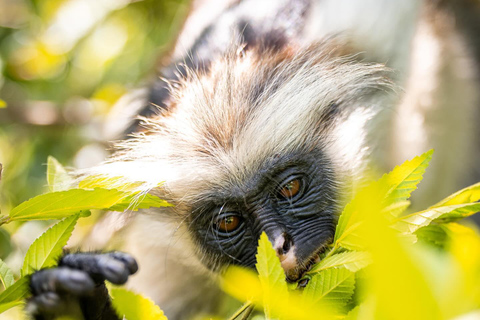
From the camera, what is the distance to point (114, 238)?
2941mm

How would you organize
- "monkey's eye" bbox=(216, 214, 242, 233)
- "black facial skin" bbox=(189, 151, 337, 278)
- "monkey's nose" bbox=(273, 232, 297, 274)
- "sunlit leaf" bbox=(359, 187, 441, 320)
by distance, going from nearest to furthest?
"sunlit leaf" bbox=(359, 187, 441, 320) → "monkey's nose" bbox=(273, 232, 297, 274) → "black facial skin" bbox=(189, 151, 337, 278) → "monkey's eye" bbox=(216, 214, 242, 233)

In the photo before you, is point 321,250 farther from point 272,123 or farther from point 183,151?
point 183,151

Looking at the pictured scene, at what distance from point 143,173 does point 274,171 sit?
0.55 m

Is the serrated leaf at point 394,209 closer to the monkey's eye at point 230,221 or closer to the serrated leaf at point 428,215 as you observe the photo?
the serrated leaf at point 428,215

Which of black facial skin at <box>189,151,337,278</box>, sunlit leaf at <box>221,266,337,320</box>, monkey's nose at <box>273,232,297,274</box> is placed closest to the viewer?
sunlit leaf at <box>221,266,337,320</box>

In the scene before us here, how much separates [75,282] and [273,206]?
3.12ft

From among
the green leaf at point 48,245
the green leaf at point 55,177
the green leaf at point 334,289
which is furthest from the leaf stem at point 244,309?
the green leaf at point 55,177

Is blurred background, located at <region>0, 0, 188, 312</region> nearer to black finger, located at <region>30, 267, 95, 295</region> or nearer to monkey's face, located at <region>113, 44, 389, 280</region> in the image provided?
monkey's face, located at <region>113, 44, 389, 280</region>

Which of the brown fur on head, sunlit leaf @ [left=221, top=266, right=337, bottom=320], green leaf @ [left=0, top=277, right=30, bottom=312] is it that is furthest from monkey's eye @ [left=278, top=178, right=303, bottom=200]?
green leaf @ [left=0, top=277, right=30, bottom=312]

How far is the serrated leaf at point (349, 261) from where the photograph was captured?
1.34 m

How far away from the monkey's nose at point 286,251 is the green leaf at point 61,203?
0.71 metres

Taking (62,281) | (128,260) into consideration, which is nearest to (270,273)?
(128,260)

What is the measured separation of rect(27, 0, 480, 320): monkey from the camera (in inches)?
89.8

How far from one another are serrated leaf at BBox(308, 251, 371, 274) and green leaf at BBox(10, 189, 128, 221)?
2.13 ft
